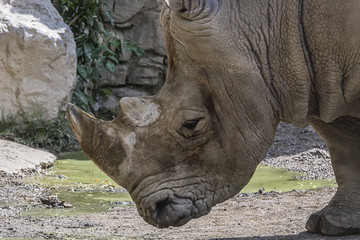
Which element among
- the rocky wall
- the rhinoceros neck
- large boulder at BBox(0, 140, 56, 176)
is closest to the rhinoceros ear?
the rhinoceros neck

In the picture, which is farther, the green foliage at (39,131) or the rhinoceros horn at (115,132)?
the green foliage at (39,131)

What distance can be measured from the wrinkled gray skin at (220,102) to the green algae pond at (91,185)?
2027mm

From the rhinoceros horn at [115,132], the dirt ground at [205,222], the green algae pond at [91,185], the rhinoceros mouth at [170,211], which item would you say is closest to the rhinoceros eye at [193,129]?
the rhinoceros horn at [115,132]

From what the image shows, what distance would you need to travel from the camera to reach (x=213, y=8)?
142 inches

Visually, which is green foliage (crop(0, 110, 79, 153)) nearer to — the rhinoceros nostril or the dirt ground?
the dirt ground

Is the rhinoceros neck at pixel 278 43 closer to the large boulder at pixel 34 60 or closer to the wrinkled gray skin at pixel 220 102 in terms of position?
the wrinkled gray skin at pixel 220 102

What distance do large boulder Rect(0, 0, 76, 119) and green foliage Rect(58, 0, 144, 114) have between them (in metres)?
1.00

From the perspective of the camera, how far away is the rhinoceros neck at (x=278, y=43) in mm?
3695

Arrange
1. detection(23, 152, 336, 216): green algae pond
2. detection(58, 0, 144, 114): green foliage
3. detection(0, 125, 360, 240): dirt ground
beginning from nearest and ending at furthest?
detection(0, 125, 360, 240): dirt ground, detection(23, 152, 336, 216): green algae pond, detection(58, 0, 144, 114): green foliage

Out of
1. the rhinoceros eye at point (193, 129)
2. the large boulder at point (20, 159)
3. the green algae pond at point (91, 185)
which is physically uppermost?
the rhinoceros eye at point (193, 129)

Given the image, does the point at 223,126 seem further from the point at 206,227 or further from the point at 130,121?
the point at 206,227

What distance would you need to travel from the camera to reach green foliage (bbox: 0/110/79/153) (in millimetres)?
10586

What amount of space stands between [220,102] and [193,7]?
52 cm

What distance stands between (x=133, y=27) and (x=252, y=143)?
11733 mm
